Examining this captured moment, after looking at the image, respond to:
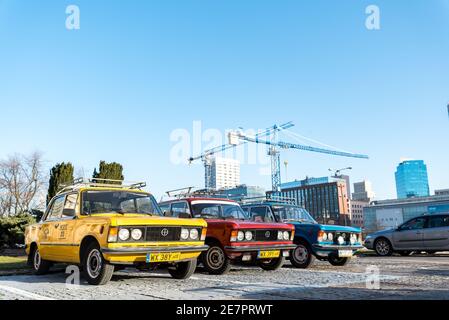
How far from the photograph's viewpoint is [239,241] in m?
9.10

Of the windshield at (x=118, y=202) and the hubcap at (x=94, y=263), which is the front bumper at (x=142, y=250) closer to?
the hubcap at (x=94, y=263)

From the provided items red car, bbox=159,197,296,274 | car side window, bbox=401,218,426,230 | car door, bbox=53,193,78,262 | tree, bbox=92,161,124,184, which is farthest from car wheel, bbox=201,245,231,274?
tree, bbox=92,161,124,184

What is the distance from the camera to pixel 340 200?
132250 mm

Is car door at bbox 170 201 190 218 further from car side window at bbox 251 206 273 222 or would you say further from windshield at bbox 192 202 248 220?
car side window at bbox 251 206 273 222

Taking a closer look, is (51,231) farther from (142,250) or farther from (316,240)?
(316,240)

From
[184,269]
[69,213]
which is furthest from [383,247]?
[69,213]

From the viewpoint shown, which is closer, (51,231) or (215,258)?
(51,231)

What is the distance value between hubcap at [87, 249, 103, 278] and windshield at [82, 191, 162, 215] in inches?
41.0

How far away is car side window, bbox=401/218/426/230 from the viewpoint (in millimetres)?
15969

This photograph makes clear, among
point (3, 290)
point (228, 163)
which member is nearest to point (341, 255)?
point (3, 290)

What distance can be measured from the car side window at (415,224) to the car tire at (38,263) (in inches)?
498

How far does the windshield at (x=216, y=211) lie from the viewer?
1046cm

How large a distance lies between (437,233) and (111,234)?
12.7 meters

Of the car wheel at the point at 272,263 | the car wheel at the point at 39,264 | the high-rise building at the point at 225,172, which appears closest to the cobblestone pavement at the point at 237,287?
the car wheel at the point at 39,264
